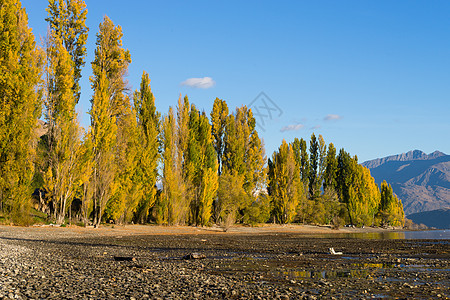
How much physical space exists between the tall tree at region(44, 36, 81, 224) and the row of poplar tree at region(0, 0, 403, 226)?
86 mm

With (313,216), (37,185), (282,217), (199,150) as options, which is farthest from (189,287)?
(313,216)

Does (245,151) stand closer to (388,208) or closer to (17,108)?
(17,108)

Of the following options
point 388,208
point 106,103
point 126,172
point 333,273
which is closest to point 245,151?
point 126,172

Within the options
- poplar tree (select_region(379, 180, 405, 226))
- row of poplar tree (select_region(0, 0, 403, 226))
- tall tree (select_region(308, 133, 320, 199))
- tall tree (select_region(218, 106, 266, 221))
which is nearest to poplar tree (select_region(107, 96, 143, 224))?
row of poplar tree (select_region(0, 0, 403, 226))

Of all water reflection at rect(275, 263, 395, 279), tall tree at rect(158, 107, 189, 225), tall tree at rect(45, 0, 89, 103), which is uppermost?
tall tree at rect(45, 0, 89, 103)

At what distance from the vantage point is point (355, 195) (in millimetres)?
75812

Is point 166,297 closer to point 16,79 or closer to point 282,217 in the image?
point 16,79

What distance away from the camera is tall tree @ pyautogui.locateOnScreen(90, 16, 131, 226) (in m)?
34.4

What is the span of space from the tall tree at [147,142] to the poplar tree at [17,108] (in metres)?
13.1

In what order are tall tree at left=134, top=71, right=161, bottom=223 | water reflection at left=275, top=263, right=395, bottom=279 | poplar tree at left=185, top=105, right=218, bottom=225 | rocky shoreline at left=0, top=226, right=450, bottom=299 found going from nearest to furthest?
1. rocky shoreline at left=0, top=226, right=450, bottom=299
2. water reflection at left=275, top=263, right=395, bottom=279
3. tall tree at left=134, top=71, right=161, bottom=223
4. poplar tree at left=185, top=105, right=218, bottom=225

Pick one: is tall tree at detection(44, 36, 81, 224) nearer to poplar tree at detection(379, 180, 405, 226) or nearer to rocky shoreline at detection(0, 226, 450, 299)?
rocky shoreline at detection(0, 226, 450, 299)

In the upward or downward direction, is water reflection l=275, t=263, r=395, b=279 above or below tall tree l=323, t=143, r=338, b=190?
below

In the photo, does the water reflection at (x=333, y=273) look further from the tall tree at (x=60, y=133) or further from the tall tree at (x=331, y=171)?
the tall tree at (x=331, y=171)

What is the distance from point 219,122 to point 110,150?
76.6 feet
